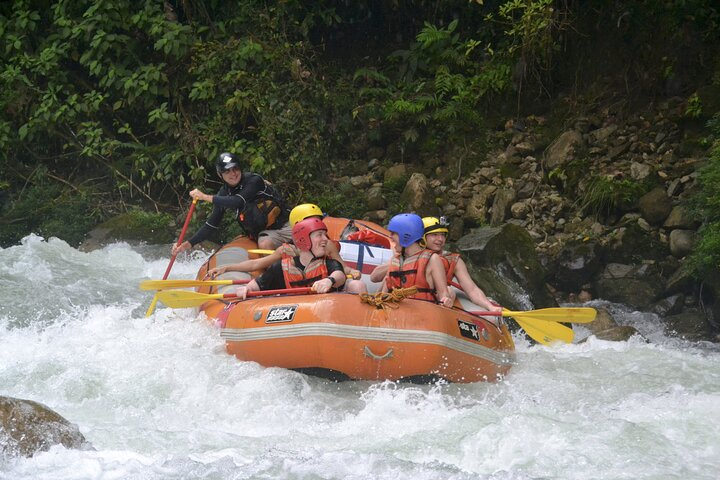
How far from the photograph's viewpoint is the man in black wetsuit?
750 centimetres

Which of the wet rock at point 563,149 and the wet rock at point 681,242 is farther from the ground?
the wet rock at point 563,149

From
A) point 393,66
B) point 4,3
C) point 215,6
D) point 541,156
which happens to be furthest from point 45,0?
point 541,156

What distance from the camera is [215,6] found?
10812 millimetres

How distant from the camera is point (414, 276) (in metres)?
6.01

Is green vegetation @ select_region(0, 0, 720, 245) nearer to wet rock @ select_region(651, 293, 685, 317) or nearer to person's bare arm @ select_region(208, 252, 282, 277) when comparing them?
wet rock @ select_region(651, 293, 685, 317)

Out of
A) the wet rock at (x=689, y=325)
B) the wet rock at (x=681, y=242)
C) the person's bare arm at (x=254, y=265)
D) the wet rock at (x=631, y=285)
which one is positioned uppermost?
the person's bare arm at (x=254, y=265)

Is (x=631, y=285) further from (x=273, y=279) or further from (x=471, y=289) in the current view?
(x=273, y=279)

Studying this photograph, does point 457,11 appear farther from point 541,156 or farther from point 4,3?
point 4,3

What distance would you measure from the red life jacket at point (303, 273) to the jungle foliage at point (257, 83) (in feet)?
12.8

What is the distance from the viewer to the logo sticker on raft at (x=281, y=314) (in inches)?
223

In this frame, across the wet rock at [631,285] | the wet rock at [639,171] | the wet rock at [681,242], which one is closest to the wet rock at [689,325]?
the wet rock at [631,285]

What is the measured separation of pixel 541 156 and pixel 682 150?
1531 millimetres

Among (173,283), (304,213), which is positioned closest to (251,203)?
(173,283)

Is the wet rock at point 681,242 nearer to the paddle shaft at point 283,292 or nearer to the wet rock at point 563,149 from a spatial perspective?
the wet rock at point 563,149
